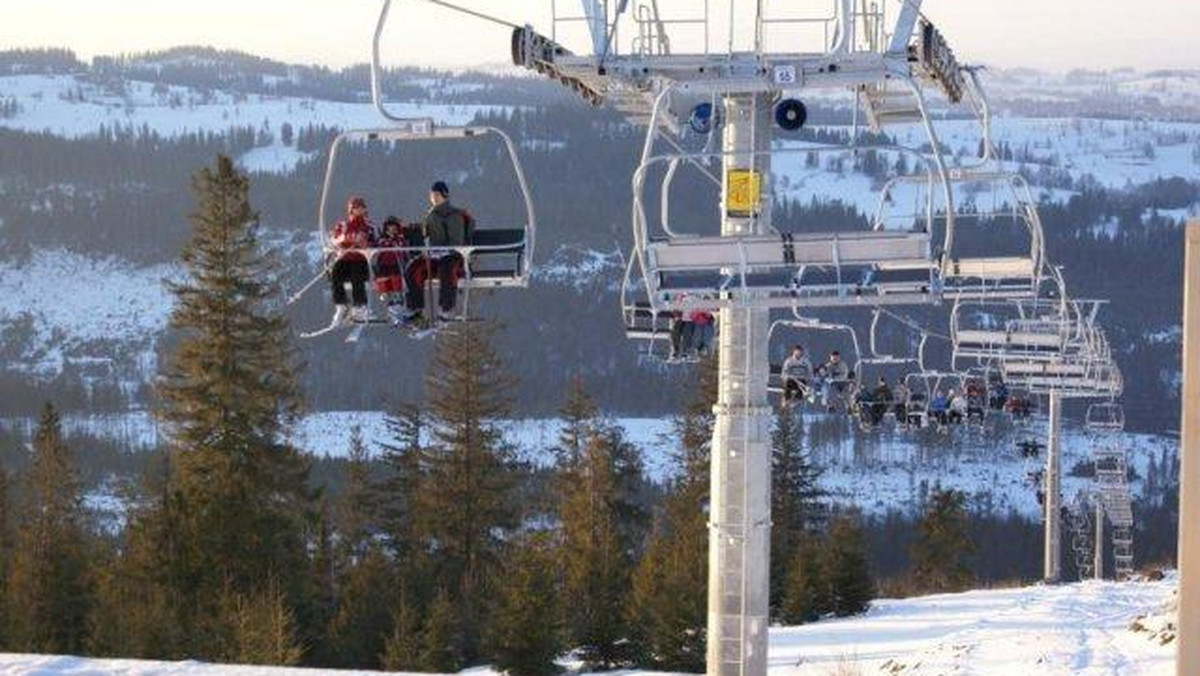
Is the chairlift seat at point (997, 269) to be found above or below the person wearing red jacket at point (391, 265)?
below

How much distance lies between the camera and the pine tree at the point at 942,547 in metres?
51.4

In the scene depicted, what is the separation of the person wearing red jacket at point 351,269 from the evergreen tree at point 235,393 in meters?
20.3

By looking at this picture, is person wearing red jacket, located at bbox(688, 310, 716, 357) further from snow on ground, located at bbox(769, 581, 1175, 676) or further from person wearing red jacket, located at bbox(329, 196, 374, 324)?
person wearing red jacket, located at bbox(329, 196, 374, 324)

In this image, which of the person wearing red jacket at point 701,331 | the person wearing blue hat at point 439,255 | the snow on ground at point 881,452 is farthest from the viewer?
the snow on ground at point 881,452

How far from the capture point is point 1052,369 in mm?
29734

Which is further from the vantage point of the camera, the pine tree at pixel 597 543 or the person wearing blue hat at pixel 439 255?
the pine tree at pixel 597 543

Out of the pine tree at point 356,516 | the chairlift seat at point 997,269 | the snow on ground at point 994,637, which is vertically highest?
the chairlift seat at point 997,269

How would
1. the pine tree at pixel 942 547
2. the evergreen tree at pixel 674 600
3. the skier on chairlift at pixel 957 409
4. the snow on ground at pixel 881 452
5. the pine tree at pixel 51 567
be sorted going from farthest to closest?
the snow on ground at pixel 881 452, the pine tree at pixel 942 547, the pine tree at pixel 51 567, the evergreen tree at pixel 674 600, the skier on chairlift at pixel 957 409

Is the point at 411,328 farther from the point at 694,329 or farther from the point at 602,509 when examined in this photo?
the point at 602,509

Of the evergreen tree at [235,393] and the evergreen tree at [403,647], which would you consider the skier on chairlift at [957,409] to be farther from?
the evergreen tree at [235,393]

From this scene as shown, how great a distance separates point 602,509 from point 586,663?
379 inches

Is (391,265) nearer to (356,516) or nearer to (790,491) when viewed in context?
(356,516)

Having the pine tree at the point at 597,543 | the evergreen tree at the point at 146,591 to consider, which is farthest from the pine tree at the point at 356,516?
the evergreen tree at the point at 146,591

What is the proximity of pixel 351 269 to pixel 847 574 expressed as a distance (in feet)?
79.0
